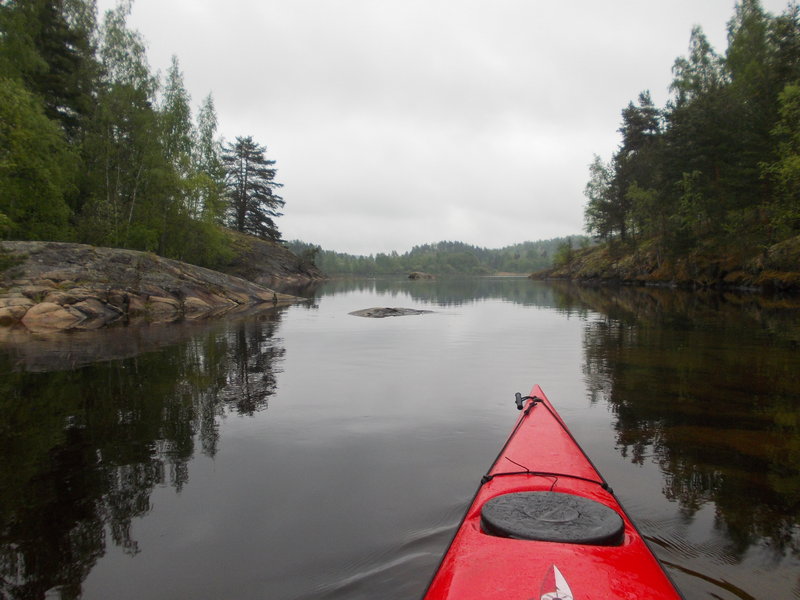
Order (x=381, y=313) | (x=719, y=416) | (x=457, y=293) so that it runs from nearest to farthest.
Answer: (x=719, y=416)
(x=381, y=313)
(x=457, y=293)

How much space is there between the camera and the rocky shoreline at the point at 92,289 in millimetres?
17797

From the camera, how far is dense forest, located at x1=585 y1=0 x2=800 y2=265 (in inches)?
1100

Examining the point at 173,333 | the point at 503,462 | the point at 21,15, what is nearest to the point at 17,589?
the point at 503,462

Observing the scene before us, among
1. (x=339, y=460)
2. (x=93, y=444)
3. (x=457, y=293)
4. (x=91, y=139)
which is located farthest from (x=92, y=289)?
(x=457, y=293)

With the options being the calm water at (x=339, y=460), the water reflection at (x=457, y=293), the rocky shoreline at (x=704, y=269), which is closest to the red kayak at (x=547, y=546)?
the calm water at (x=339, y=460)

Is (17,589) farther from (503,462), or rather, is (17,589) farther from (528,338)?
(528,338)

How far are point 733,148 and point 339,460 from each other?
37.2 meters

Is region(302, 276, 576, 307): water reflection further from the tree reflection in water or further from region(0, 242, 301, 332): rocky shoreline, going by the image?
the tree reflection in water

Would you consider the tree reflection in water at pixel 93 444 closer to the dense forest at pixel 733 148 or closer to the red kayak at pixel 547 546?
the red kayak at pixel 547 546

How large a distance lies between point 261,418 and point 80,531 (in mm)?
3462

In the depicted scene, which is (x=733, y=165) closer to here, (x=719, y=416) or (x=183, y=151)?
(x=719, y=416)

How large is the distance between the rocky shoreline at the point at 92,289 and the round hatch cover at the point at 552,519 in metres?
19.6

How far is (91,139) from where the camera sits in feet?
85.6

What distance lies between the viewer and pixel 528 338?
1642 centimetres
